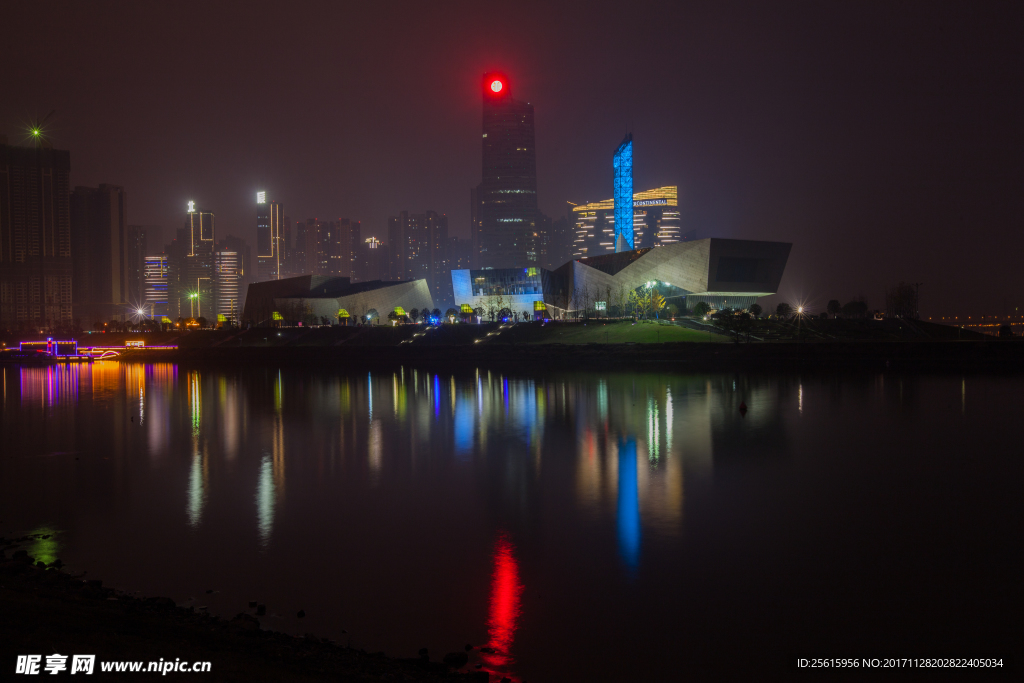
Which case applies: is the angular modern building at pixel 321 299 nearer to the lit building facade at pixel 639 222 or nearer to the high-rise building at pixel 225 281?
the lit building facade at pixel 639 222

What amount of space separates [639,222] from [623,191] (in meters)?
78.2

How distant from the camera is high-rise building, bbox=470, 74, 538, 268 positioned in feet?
456

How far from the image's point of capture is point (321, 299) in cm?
8075

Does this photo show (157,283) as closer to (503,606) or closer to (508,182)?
(508,182)

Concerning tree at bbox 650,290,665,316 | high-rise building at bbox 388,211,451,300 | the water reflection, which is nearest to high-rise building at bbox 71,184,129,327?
high-rise building at bbox 388,211,451,300

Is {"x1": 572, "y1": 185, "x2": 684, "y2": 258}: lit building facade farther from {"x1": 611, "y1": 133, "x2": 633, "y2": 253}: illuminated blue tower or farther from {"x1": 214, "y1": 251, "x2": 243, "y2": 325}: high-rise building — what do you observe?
{"x1": 214, "y1": 251, "x2": 243, "y2": 325}: high-rise building

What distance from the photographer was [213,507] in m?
11.4

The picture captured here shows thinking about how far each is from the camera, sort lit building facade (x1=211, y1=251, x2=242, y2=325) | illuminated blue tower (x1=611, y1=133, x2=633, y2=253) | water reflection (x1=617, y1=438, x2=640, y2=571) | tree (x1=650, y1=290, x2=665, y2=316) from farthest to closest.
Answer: lit building facade (x1=211, y1=251, x2=242, y2=325) < illuminated blue tower (x1=611, y1=133, x2=633, y2=253) < tree (x1=650, y1=290, x2=665, y2=316) < water reflection (x1=617, y1=438, x2=640, y2=571)

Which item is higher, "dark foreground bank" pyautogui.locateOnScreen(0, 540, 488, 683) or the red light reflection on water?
"dark foreground bank" pyautogui.locateOnScreen(0, 540, 488, 683)

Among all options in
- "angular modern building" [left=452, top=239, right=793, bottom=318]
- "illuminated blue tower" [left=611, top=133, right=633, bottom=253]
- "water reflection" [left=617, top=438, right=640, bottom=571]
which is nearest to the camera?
"water reflection" [left=617, top=438, right=640, bottom=571]

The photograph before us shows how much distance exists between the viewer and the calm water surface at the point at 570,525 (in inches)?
269

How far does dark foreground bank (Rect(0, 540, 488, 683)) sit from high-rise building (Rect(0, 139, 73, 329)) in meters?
140

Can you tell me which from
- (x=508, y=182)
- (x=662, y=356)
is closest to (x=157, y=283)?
(x=508, y=182)

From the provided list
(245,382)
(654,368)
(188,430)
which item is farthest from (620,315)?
(188,430)
